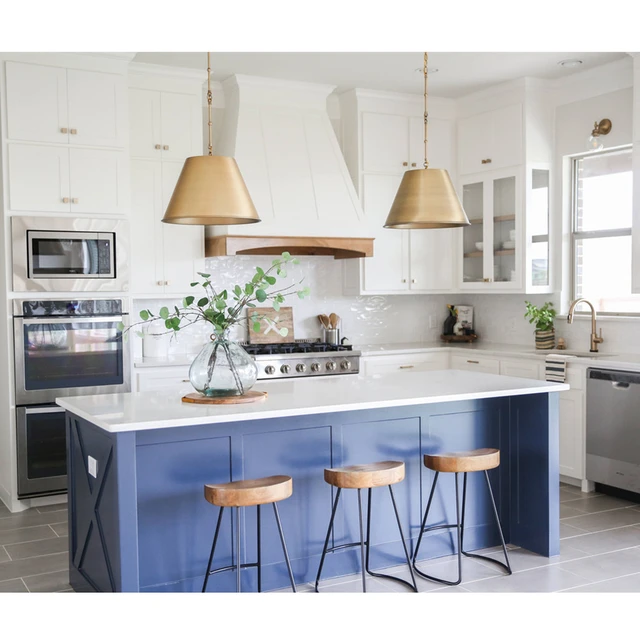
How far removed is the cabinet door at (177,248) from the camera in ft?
19.4

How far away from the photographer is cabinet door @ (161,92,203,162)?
5.91 m

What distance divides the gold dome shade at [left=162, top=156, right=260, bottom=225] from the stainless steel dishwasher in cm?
307

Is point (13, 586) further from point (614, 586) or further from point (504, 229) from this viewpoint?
point (504, 229)

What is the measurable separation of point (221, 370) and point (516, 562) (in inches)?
74.6

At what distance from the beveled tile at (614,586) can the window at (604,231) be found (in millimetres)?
2554

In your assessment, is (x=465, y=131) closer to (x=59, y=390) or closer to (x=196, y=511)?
(x=59, y=390)

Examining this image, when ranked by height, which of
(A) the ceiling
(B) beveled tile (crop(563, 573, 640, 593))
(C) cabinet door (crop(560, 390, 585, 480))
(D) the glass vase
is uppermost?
(A) the ceiling

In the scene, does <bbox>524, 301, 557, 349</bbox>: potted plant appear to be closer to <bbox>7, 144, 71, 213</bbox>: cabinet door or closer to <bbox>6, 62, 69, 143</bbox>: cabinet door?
<bbox>7, 144, 71, 213</bbox>: cabinet door

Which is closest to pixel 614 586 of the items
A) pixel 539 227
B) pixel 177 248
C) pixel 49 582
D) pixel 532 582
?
pixel 532 582

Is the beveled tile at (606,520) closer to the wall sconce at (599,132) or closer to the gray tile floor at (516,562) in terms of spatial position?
the gray tile floor at (516,562)

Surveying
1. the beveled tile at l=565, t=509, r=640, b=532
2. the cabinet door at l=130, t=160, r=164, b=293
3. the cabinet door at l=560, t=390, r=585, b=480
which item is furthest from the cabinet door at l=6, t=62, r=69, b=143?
the beveled tile at l=565, t=509, r=640, b=532

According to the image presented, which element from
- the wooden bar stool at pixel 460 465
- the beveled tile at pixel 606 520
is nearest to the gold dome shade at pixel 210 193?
the wooden bar stool at pixel 460 465

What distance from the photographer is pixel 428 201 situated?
3818 millimetres
